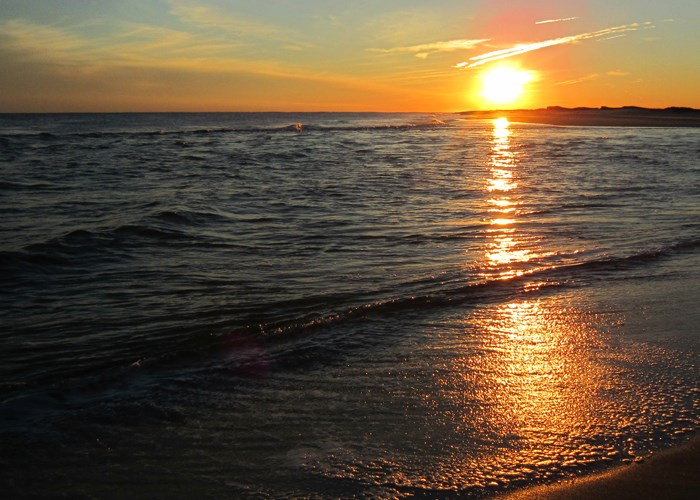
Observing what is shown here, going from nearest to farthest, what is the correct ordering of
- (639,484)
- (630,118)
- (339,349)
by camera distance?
(639,484) < (339,349) < (630,118)

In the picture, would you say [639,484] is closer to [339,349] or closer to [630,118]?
[339,349]

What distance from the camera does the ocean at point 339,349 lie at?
3.46m

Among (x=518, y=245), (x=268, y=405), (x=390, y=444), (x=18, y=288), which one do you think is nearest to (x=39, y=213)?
(x=18, y=288)

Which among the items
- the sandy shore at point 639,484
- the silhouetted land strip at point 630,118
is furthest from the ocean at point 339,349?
the silhouetted land strip at point 630,118

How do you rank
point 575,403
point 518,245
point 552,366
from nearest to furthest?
point 575,403, point 552,366, point 518,245

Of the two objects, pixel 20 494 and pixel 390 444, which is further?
pixel 390 444

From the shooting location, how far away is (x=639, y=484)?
3.15m

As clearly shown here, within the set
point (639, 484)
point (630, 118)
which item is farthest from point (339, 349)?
point (630, 118)

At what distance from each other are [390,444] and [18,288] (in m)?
5.28

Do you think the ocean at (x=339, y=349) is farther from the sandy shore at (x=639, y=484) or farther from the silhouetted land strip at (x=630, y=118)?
the silhouetted land strip at (x=630, y=118)

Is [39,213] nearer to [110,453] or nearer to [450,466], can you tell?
[110,453]

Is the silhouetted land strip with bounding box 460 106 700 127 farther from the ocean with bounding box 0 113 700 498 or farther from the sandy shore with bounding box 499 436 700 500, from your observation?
the sandy shore with bounding box 499 436 700 500

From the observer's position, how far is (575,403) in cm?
410

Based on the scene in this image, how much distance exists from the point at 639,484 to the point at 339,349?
2.61 metres
